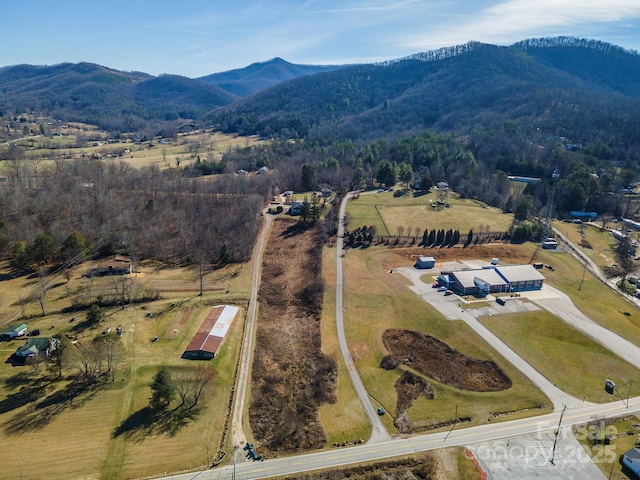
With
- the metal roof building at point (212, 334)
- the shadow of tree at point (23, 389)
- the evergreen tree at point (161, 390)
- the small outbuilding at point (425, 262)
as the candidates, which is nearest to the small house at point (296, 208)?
the small outbuilding at point (425, 262)

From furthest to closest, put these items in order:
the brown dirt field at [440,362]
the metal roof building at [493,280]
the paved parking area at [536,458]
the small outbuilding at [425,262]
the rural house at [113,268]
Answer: the small outbuilding at [425,262], the rural house at [113,268], the metal roof building at [493,280], the brown dirt field at [440,362], the paved parking area at [536,458]

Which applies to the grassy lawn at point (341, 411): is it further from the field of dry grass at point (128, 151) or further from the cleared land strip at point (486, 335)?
the field of dry grass at point (128, 151)

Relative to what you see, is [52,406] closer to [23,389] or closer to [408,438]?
[23,389]

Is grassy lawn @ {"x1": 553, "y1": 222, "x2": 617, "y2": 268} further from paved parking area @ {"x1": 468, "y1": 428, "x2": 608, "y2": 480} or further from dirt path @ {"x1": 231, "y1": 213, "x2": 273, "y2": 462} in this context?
dirt path @ {"x1": 231, "y1": 213, "x2": 273, "y2": 462}

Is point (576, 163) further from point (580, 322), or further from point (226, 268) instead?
point (226, 268)

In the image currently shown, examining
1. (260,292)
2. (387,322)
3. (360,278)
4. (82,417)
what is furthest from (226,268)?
(82,417)
